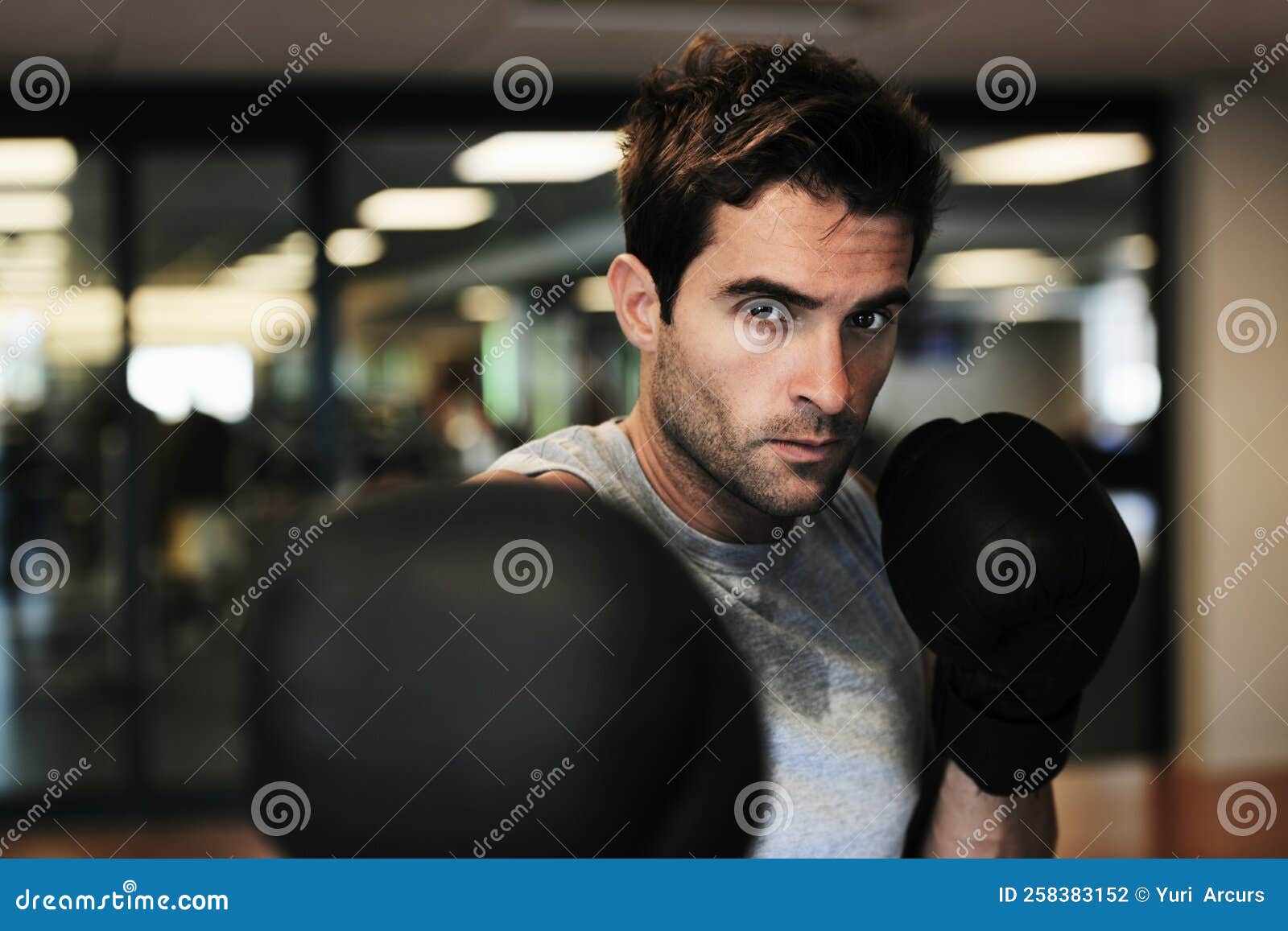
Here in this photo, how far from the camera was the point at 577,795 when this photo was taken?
0.50 m

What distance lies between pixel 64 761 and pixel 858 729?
2.07m

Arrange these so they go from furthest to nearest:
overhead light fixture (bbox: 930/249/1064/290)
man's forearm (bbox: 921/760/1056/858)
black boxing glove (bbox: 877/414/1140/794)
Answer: overhead light fixture (bbox: 930/249/1064/290)
man's forearm (bbox: 921/760/1056/858)
black boxing glove (bbox: 877/414/1140/794)

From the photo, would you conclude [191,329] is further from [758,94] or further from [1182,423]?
[1182,423]

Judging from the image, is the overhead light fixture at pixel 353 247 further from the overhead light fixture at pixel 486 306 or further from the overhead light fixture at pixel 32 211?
the overhead light fixture at pixel 32 211

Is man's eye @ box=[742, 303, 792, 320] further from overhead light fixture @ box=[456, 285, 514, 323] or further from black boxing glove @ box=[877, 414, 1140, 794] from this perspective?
overhead light fixture @ box=[456, 285, 514, 323]

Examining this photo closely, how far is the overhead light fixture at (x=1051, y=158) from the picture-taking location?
2389 mm

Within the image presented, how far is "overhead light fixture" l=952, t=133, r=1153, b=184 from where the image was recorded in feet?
7.84

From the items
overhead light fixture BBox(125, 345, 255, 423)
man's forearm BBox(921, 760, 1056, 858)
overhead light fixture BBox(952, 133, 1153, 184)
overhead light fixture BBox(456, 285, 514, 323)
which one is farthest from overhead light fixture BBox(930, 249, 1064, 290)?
man's forearm BBox(921, 760, 1056, 858)

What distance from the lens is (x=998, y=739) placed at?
2.45ft

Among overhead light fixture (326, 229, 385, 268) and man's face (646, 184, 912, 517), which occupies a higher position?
overhead light fixture (326, 229, 385, 268)

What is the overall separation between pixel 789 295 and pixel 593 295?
1.31 meters

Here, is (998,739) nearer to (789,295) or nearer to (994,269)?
(789,295)

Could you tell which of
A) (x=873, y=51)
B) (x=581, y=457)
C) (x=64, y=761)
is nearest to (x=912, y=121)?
(x=581, y=457)

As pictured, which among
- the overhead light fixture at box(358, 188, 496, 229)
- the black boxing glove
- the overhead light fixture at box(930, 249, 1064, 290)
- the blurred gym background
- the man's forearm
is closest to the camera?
the black boxing glove
